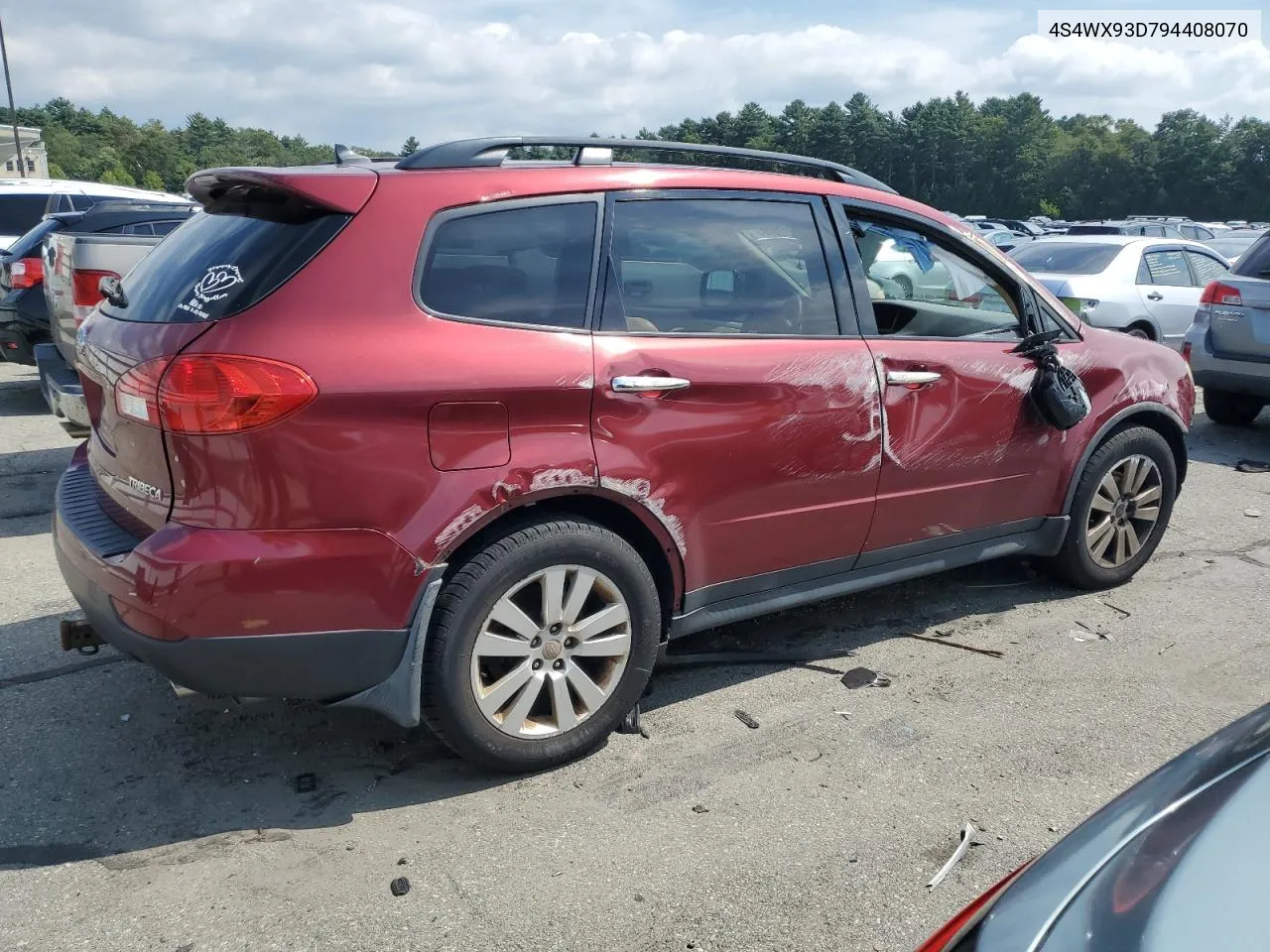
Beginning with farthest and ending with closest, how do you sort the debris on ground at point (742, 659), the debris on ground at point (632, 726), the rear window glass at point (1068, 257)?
the rear window glass at point (1068, 257) → the debris on ground at point (742, 659) → the debris on ground at point (632, 726)

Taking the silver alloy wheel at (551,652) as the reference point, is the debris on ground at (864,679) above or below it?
below

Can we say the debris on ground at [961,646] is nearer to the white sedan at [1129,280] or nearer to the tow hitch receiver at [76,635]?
the tow hitch receiver at [76,635]

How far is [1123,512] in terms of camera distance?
487 cm

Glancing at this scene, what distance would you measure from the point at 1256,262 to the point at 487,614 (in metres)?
7.86

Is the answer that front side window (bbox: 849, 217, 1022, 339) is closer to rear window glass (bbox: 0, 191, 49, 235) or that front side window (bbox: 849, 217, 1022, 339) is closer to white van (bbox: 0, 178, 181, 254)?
white van (bbox: 0, 178, 181, 254)

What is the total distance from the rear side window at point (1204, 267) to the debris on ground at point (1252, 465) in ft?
13.5

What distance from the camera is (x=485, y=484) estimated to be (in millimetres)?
2980

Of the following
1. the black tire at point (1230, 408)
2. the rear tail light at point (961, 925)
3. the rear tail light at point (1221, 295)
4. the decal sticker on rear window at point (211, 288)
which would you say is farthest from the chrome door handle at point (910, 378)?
the black tire at point (1230, 408)

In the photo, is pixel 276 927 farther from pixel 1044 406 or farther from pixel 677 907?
pixel 1044 406

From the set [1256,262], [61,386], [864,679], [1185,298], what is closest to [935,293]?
[864,679]

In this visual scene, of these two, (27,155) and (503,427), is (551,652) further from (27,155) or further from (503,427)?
(27,155)

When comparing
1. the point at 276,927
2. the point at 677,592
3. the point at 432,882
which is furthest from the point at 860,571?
the point at 276,927

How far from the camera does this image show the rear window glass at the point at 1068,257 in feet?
35.6

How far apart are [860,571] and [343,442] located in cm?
212
